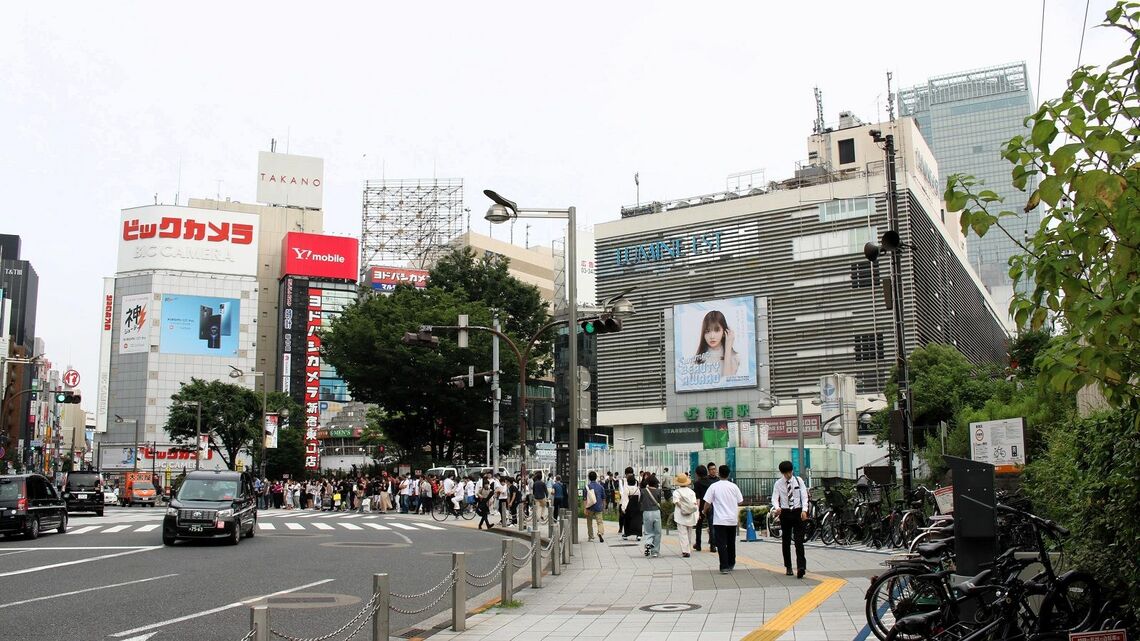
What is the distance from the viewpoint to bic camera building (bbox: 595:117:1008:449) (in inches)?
Answer: 2496

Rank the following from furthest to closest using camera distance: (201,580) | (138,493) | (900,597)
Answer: (138,493) → (201,580) → (900,597)

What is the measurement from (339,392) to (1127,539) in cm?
11407

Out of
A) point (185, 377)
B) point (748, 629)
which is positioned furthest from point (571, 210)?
point (185, 377)

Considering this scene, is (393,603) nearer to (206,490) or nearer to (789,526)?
(789,526)

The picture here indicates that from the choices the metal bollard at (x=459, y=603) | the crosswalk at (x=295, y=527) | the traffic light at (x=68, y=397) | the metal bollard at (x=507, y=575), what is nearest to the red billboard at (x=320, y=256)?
the traffic light at (x=68, y=397)

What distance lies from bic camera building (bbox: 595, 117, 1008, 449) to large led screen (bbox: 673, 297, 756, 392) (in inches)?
3.4

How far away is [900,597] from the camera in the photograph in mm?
8203

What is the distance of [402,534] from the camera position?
25.8m

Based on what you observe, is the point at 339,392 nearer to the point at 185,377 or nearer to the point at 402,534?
the point at 185,377

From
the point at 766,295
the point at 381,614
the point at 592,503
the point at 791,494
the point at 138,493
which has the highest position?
the point at 766,295

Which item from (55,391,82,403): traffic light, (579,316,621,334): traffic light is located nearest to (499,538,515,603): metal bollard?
(579,316,621,334): traffic light

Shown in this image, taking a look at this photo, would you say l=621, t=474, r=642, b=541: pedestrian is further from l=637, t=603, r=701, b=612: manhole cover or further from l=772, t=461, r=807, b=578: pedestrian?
l=637, t=603, r=701, b=612: manhole cover

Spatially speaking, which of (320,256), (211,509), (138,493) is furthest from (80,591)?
(320,256)

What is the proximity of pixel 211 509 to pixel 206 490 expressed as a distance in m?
1.21
